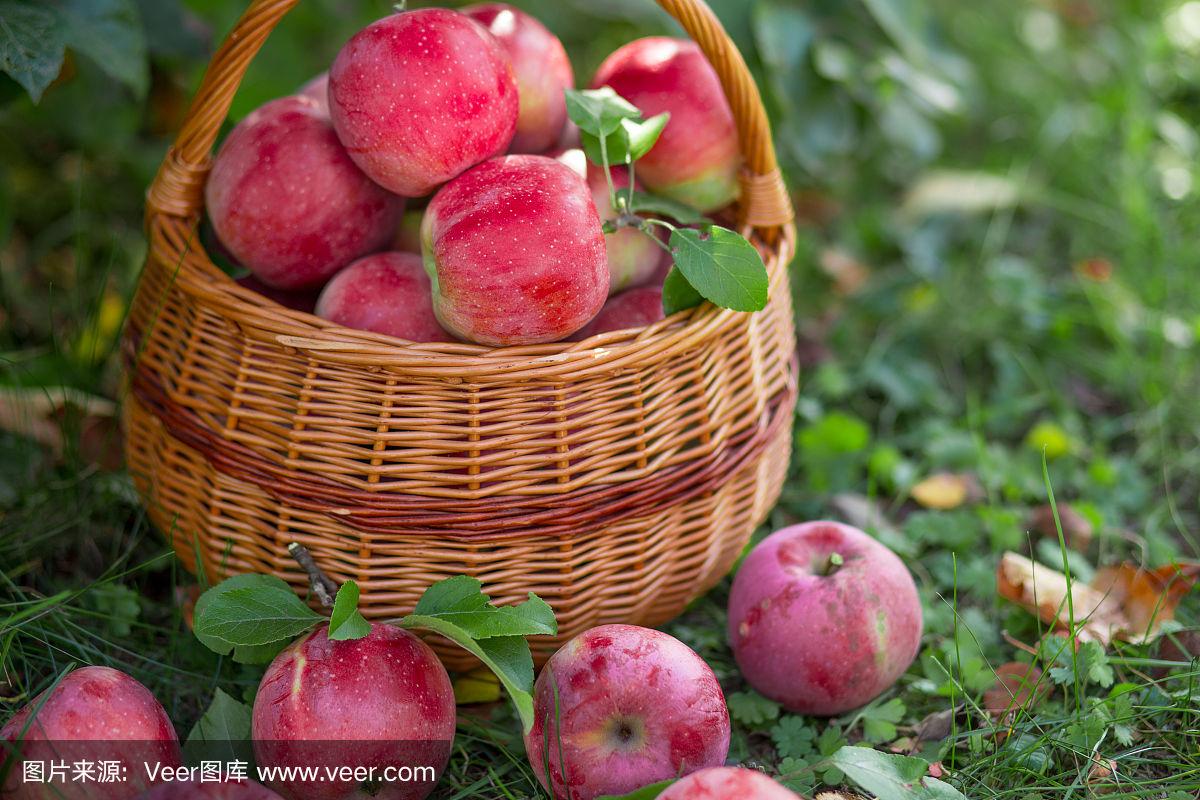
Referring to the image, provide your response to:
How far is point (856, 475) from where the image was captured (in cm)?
190

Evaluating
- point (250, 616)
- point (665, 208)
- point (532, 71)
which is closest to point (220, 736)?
point (250, 616)

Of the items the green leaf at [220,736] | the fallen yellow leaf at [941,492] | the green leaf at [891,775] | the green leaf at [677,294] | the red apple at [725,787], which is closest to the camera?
the red apple at [725,787]

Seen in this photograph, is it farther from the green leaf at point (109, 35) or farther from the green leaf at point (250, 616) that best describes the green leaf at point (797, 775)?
the green leaf at point (109, 35)

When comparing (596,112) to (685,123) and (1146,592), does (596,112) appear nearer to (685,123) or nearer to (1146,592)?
(685,123)

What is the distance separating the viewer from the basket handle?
126cm

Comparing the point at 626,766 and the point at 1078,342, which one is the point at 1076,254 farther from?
the point at 626,766

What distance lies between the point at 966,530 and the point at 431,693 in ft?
3.24

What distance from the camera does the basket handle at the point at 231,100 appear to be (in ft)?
4.12

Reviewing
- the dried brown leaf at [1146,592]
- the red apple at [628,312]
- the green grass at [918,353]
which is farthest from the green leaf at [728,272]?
the dried brown leaf at [1146,592]

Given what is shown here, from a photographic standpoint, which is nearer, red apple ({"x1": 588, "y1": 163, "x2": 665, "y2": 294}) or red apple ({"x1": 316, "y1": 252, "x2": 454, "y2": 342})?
red apple ({"x1": 316, "y1": 252, "x2": 454, "y2": 342})

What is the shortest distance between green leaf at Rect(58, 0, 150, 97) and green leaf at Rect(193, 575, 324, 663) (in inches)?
33.1

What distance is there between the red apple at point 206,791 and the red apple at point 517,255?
0.56 meters

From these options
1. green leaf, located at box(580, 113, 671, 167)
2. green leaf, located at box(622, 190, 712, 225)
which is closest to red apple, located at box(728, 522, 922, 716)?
green leaf, located at box(622, 190, 712, 225)

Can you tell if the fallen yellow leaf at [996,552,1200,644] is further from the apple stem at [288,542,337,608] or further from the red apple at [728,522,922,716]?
the apple stem at [288,542,337,608]
